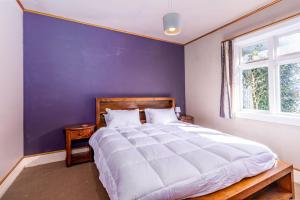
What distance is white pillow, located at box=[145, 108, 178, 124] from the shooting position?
3.06m

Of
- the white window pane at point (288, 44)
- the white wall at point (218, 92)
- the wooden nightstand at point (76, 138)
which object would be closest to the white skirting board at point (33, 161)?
the wooden nightstand at point (76, 138)

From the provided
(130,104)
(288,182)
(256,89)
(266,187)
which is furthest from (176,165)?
(256,89)

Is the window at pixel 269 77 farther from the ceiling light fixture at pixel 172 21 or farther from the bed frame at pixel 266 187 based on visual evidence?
the ceiling light fixture at pixel 172 21

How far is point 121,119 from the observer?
8.98 feet

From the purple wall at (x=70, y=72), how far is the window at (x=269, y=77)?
187 cm

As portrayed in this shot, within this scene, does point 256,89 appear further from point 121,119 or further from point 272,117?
point 121,119

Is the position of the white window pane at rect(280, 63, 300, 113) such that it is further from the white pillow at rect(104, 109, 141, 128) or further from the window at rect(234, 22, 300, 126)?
the white pillow at rect(104, 109, 141, 128)

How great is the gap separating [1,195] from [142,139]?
68.7 inches

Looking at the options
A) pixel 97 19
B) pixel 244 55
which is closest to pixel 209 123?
pixel 244 55

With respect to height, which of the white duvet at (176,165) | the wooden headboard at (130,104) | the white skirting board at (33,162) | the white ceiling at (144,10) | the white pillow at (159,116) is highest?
the white ceiling at (144,10)

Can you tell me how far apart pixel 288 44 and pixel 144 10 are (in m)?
2.25

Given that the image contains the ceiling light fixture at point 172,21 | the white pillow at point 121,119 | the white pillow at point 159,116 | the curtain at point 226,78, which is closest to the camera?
the ceiling light fixture at point 172,21

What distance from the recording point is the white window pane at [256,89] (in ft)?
8.43

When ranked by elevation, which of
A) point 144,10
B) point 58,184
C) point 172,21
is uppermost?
point 144,10
